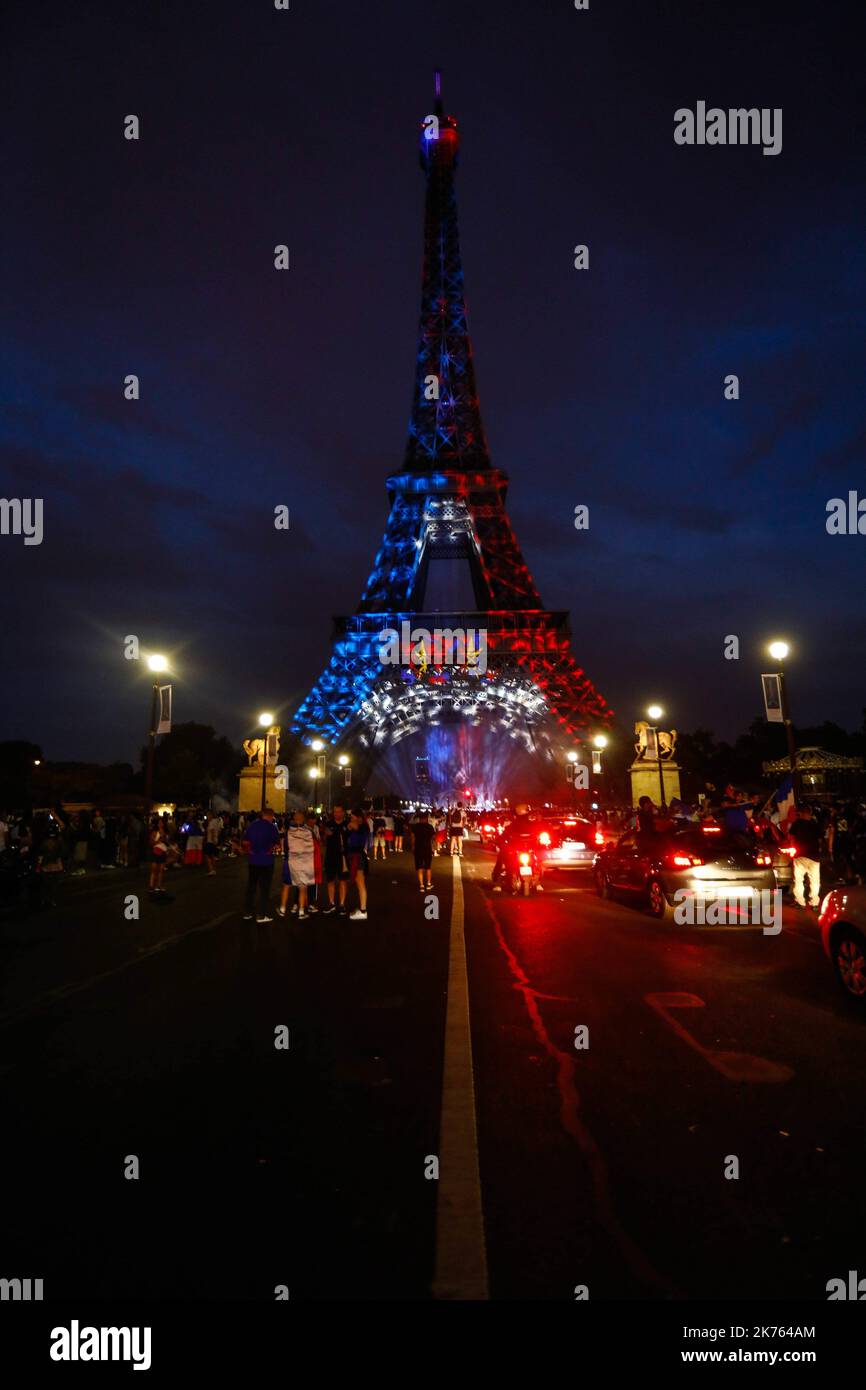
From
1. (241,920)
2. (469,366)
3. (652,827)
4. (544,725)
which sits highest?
(469,366)

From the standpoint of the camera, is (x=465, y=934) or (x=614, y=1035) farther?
(x=465, y=934)

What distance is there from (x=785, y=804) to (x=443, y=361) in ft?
191

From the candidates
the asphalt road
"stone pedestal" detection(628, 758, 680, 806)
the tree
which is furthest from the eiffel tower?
the asphalt road

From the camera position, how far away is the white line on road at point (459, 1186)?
10.1ft

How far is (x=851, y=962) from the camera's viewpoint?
7465 mm

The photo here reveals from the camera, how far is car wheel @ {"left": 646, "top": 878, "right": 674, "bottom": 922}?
42.4ft

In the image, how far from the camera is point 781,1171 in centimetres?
396

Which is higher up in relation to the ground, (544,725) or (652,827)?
(544,725)

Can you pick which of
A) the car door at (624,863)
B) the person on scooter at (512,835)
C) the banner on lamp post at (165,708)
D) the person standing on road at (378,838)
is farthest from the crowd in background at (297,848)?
the banner on lamp post at (165,708)

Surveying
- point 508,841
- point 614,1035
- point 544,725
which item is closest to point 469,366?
point 544,725

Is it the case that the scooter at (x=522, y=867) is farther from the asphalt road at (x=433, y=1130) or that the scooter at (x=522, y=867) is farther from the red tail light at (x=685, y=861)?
the asphalt road at (x=433, y=1130)

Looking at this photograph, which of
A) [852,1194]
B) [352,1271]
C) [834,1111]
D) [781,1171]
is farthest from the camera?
[834,1111]
